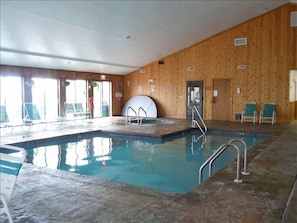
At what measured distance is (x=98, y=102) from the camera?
46.5 ft

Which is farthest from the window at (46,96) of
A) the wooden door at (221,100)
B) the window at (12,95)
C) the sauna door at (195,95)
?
the wooden door at (221,100)

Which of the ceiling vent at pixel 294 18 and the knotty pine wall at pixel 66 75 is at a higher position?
the ceiling vent at pixel 294 18

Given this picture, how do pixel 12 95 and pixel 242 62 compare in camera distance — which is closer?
pixel 12 95

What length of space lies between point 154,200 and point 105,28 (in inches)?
253

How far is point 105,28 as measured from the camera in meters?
8.62

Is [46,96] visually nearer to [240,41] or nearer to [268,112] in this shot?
[240,41]

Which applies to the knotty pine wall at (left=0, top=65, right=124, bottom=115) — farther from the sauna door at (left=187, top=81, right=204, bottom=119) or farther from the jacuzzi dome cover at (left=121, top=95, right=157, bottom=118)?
the sauna door at (left=187, top=81, right=204, bottom=119)

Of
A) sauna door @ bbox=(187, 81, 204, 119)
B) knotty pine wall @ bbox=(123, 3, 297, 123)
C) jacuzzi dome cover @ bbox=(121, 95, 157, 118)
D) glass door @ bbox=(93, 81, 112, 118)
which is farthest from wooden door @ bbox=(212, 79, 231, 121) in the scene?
glass door @ bbox=(93, 81, 112, 118)

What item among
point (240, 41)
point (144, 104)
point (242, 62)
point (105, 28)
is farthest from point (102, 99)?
point (240, 41)

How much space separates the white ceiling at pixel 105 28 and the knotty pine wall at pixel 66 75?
27 cm

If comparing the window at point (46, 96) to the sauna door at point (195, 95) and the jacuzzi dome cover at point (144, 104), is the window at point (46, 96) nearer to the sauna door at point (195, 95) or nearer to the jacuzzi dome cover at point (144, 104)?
the jacuzzi dome cover at point (144, 104)

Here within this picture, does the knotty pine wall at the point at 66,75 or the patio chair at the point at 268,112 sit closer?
the knotty pine wall at the point at 66,75

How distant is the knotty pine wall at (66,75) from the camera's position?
10094mm

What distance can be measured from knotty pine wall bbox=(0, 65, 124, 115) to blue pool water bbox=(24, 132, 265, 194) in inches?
139
